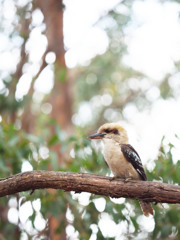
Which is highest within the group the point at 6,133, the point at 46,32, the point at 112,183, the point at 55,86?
the point at 46,32

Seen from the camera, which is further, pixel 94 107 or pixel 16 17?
pixel 94 107

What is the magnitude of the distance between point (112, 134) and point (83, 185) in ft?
3.23

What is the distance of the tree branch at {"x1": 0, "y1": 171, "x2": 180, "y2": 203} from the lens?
8.65 ft

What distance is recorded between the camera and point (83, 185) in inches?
105

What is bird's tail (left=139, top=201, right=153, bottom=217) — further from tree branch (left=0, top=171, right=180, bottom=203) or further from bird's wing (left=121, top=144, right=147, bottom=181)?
tree branch (left=0, top=171, right=180, bottom=203)

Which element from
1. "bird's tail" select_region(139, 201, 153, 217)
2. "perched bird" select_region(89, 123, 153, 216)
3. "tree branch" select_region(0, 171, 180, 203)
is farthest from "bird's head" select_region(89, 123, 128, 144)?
"tree branch" select_region(0, 171, 180, 203)

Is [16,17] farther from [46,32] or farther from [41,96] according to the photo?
[41,96]

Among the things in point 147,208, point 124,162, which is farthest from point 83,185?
point 147,208

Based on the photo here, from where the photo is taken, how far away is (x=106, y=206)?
3504 mm

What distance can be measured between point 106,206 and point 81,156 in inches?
22.7

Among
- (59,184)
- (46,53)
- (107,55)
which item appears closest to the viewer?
(59,184)

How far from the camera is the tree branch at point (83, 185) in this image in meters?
2.64

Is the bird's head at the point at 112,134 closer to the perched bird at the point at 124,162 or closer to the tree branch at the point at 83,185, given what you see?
the perched bird at the point at 124,162

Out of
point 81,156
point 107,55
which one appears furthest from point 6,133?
point 107,55
